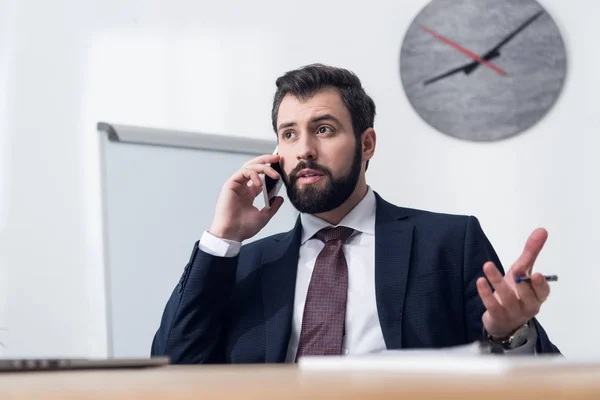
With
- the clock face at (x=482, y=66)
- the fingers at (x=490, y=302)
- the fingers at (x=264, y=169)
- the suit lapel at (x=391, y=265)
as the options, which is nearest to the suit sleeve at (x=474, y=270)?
the suit lapel at (x=391, y=265)

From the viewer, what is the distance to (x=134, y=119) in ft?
9.39

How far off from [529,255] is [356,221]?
2.22ft

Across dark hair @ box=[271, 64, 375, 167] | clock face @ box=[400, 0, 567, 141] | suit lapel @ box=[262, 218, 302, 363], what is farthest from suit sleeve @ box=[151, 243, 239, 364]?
clock face @ box=[400, 0, 567, 141]

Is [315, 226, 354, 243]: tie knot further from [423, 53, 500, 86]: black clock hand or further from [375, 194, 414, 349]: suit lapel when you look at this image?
[423, 53, 500, 86]: black clock hand

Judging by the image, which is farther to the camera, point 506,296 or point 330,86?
point 330,86

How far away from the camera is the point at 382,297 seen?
175 cm

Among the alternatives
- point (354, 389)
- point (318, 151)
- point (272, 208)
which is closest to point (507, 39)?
point (318, 151)

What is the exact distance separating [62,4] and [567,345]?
2307 mm

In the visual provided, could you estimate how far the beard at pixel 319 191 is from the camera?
6.39ft

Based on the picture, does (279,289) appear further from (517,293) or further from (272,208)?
(517,293)

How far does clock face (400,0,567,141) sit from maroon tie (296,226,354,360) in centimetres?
133

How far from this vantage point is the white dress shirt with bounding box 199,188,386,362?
1748mm

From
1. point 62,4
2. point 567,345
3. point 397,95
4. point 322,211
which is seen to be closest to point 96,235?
point 62,4

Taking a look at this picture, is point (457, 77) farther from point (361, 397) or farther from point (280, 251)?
point (361, 397)
